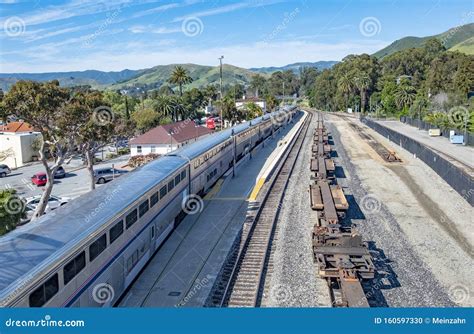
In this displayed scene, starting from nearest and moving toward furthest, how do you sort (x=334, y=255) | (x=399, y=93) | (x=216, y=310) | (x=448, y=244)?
(x=216, y=310) < (x=334, y=255) < (x=448, y=244) < (x=399, y=93)

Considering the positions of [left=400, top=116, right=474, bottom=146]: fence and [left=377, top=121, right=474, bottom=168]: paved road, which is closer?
[left=377, top=121, right=474, bottom=168]: paved road

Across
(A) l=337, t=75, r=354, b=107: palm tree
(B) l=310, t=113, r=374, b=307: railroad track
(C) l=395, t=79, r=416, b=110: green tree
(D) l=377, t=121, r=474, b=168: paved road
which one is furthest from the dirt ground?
(A) l=337, t=75, r=354, b=107: palm tree

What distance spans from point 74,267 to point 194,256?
25.2 feet

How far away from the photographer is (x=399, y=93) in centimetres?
9688

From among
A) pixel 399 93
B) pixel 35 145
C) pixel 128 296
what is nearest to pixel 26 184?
pixel 35 145

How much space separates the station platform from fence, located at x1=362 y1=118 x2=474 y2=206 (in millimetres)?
12787

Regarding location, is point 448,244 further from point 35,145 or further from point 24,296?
point 35,145

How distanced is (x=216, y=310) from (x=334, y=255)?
11373mm

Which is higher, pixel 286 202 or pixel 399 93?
pixel 399 93

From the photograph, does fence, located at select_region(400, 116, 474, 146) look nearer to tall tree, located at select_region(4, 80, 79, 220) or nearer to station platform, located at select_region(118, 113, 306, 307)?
station platform, located at select_region(118, 113, 306, 307)

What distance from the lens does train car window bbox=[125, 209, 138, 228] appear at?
13102mm

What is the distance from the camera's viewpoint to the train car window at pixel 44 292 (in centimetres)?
815

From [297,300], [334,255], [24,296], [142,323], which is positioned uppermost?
[142,323]

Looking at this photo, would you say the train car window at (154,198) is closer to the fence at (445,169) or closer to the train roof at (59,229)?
the train roof at (59,229)
